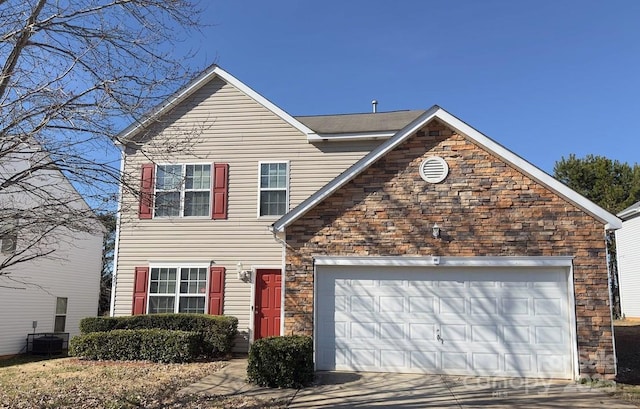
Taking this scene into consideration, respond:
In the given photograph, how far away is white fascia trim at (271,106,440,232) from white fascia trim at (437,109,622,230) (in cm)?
43

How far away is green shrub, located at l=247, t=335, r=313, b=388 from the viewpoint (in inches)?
362

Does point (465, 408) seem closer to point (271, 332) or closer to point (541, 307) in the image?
point (541, 307)

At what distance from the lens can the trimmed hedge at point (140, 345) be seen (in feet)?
38.7

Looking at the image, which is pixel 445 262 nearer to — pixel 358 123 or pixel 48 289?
pixel 358 123

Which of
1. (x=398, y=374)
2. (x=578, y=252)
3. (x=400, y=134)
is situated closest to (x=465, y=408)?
(x=398, y=374)

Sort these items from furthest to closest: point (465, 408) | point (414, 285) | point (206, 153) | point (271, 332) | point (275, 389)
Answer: point (206, 153)
point (271, 332)
point (414, 285)
point (275, 389)
point (465, 408)

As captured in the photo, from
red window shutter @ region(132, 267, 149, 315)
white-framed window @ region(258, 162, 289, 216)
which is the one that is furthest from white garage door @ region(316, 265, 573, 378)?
red window shutter @ region(132, 267, 149, 315)

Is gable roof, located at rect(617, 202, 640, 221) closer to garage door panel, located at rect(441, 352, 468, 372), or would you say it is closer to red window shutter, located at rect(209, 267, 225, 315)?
garage door panel, located at rect(441, 352, 468, 372)

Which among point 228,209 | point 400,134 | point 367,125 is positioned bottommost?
point 228,209

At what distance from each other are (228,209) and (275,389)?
20.0 ft

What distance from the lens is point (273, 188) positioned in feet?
45.9

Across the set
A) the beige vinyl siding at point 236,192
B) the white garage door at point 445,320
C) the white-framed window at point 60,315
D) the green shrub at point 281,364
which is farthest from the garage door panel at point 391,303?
the white-framed window at point 60,315

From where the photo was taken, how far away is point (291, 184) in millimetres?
13930

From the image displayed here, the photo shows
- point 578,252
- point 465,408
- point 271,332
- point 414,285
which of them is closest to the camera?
point 465,408
